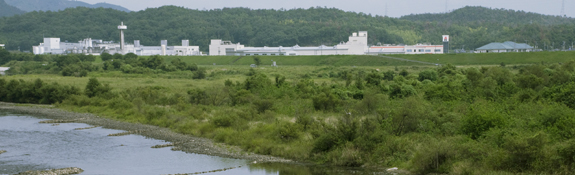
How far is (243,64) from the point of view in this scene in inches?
4355

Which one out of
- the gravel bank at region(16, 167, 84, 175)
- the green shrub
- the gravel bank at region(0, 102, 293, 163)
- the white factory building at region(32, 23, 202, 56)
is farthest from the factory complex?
the gravel bank at region(16, 167, 84, 175)

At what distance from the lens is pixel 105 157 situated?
1068 inches

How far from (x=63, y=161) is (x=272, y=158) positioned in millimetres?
9959

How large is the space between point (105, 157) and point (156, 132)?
804 cm

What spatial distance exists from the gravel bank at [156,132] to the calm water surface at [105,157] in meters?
0.83

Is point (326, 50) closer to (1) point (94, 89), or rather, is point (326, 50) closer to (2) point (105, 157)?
(1) point (94, 89)

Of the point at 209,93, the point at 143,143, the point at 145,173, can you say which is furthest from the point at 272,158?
the point at 209,93

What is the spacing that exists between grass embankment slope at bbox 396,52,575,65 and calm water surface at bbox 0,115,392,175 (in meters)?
72.5

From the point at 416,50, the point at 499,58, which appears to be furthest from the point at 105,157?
the point at 416,50

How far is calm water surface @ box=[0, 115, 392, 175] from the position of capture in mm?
23891

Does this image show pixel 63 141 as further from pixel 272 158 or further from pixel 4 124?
pixel 272 158

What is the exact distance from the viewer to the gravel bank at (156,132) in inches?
1077

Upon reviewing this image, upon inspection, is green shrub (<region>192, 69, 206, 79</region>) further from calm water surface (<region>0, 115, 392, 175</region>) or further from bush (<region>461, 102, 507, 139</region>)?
bush (<region>461, 102, 507, 139</region>)

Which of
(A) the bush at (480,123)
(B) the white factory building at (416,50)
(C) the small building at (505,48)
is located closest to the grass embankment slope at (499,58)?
(B) the white factory building at (416,50)
